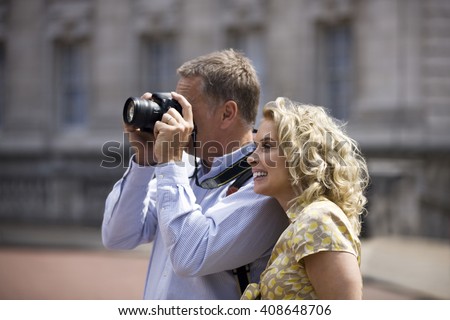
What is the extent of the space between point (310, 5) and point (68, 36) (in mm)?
7631

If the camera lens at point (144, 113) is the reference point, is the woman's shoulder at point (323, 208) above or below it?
below

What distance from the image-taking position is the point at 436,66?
1454 cm

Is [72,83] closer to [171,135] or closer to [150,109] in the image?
[150,109]

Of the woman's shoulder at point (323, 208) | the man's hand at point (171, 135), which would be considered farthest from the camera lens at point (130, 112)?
the woman's shoulder at point (323, 208)

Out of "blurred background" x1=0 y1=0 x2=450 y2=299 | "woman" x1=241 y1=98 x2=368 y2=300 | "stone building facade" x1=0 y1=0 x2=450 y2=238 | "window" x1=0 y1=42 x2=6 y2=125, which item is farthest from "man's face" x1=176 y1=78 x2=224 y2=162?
"window" x1=0 y1=42 x2=6 y2=125

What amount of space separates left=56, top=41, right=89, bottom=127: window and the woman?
1821 centimetres

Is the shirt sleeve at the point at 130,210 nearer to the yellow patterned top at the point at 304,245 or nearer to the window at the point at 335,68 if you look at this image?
the yellow patterned top at the point at 304,245

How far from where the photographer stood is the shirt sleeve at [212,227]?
239 cm

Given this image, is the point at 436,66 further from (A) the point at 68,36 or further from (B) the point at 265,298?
(B) the point at 265,298

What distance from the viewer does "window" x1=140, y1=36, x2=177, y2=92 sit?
743 inches

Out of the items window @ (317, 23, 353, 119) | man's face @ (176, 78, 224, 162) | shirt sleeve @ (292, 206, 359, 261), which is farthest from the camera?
window @ (317, 23, 353, 119)

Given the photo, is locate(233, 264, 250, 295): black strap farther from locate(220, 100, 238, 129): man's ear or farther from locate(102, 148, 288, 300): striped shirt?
locate(220, 100, 238, 129): man's ear

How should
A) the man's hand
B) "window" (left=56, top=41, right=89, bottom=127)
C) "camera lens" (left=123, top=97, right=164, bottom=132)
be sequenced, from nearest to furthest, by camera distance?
1. the man's hand
2. "camera lens" (left=123, top=97, right=164, bottom=132)
3. "window" (left=56, top=41, right=89, bottom=127)

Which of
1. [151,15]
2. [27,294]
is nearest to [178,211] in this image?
[27,294]
